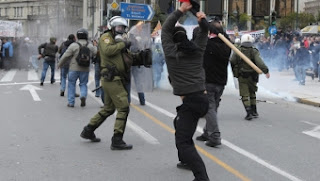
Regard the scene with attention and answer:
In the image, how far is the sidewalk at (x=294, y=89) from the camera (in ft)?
46.0

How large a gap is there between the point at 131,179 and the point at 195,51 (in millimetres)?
1603

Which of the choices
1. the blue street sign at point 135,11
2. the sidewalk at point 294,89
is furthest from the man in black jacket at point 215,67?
Result: the blue street sign at point 135,11

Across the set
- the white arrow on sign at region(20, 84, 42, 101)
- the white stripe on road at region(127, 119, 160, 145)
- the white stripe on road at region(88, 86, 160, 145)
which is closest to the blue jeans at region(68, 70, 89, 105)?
the white arrow on sign at region(20, 84, 42, 101)

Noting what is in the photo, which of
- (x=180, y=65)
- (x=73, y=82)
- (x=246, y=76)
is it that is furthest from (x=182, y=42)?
(x=73, y=82)

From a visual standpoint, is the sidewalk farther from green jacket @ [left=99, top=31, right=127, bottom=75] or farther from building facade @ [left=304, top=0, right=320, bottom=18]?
building facade @ [left=304, top=0, right=320, bottom=18]

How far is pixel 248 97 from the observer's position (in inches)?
409

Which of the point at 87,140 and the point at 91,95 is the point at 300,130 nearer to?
the point at 87,140

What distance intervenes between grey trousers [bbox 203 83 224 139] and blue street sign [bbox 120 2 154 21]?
15.3m

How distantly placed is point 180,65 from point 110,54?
1772 mm

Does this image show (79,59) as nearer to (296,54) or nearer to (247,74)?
(247,74)

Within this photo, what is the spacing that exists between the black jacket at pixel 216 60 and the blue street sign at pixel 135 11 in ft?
49.9

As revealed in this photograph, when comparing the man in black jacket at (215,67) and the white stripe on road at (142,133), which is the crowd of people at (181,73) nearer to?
the man in black jacket at (215,67)

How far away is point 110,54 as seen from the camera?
7055 mm

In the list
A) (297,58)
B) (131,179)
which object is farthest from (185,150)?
(297,58)
